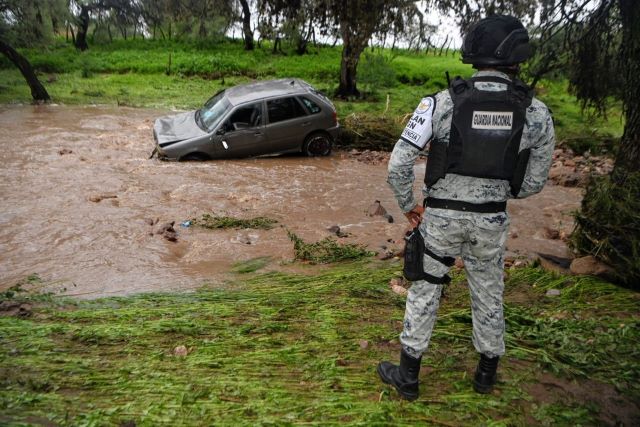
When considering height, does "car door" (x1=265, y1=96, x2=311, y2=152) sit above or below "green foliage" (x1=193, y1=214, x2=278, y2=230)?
above

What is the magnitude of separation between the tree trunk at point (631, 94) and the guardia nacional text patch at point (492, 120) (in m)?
2.78

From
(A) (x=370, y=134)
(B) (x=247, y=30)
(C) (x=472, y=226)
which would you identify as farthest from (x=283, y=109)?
(B) (x=247, y=30)

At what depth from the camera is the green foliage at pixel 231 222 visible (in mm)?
6848

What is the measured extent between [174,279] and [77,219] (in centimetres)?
251

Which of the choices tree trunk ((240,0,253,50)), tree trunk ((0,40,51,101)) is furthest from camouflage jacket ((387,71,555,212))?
tree trunk ((240,0,253,50))

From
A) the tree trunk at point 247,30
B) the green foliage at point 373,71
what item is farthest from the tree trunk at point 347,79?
the tree trunk at point 247,30

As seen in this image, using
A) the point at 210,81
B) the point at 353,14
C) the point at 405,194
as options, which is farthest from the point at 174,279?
the point at 210,81

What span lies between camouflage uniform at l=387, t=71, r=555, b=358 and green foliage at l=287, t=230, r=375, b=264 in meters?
2.67

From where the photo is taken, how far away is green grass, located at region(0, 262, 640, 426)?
267cm

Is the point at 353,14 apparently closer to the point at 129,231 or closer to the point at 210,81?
the point at 129,231

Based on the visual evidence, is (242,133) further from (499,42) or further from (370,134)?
(499,42)

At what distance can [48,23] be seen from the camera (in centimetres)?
2327

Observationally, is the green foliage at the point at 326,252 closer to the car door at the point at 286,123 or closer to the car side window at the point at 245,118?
the car side window at the point at 245,118

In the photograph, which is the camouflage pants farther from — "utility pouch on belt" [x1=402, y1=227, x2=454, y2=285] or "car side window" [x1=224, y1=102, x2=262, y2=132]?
"car side window" [x1=224, y1=102, x2=262, y2=132]
